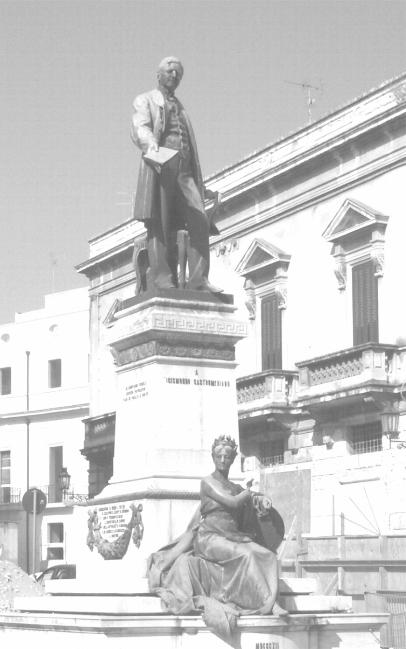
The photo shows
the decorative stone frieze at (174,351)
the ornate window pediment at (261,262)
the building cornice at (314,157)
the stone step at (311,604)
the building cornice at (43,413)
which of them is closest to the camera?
the stone step at (311,604)

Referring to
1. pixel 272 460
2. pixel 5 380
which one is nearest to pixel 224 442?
pixel 272 460

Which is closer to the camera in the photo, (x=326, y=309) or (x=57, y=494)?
(x=326, y=309)

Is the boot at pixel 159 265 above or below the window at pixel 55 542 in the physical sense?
above

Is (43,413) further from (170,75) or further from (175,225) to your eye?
(170,75)

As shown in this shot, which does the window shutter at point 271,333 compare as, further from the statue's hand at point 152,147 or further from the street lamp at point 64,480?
the statue's hand at point 152,147

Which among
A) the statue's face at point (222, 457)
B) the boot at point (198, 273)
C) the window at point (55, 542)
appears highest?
the boot at point (198, 273)

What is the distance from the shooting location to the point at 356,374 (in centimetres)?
3372

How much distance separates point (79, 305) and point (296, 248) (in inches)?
856

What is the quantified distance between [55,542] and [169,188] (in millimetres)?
42502

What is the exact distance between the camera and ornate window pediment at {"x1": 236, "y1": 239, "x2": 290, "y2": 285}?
38.1m

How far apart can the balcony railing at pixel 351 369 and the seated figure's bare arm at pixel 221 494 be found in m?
20.9

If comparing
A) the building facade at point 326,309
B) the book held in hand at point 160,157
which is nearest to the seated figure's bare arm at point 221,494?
the book held in hand at point 160,157

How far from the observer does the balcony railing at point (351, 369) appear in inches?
1302

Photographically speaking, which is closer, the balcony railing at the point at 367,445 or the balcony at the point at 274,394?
the balcony railing at the point at 367,445
